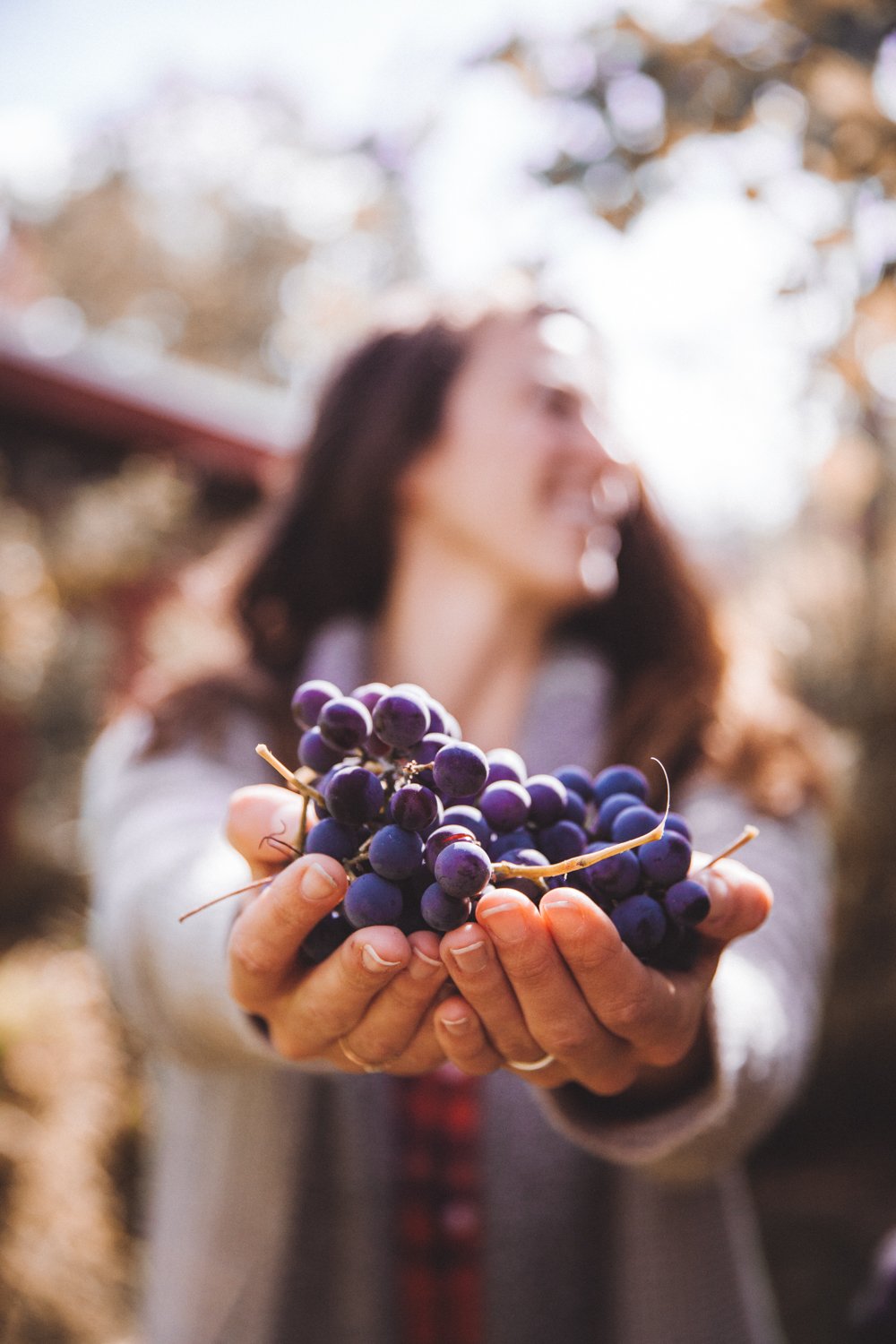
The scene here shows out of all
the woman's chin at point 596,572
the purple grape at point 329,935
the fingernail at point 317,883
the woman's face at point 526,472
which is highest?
the fingernail at point 317,883

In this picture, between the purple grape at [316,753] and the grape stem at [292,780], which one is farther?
the purple grape at [316,753]

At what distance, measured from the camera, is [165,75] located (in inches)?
707

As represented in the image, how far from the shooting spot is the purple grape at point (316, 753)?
795mm

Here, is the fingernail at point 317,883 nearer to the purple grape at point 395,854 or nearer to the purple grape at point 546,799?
the purple grape at point 395,854

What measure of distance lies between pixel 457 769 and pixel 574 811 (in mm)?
168

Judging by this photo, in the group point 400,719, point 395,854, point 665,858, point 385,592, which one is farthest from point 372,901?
point 385,592

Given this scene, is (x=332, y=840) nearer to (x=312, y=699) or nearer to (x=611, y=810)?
(x=312, y=699)

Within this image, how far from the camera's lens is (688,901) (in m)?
0.77

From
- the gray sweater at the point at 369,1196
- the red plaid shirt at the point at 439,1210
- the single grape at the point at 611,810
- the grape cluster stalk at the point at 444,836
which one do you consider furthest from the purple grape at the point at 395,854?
the red plaid shirt at the point at 439,1210

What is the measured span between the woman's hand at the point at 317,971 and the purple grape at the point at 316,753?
0.04 metres

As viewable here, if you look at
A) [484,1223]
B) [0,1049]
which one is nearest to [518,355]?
[484,1223]

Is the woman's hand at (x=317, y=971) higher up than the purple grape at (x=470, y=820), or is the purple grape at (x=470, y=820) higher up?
the purple grape at (x=470, y=820)

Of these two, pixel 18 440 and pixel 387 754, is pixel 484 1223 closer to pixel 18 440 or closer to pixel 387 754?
pixel 387 754

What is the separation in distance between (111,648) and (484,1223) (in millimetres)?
5686
